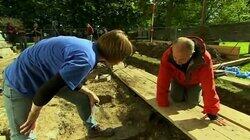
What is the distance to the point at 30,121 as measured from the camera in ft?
9.70

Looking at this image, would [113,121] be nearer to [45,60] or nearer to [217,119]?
[217,119]

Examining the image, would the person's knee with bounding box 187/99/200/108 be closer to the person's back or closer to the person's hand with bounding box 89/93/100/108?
the person's hand with bounding box 89/93/100/108

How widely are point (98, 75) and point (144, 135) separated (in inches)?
152

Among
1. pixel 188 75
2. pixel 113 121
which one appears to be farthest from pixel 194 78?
pixel 113 121

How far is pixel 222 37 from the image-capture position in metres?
17.8

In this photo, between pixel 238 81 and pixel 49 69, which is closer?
pixel 49 69

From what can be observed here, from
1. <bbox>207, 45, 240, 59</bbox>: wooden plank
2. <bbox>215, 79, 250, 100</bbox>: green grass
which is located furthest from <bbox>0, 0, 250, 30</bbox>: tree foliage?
<bbox>215, 79, 250, 100</bbox>: green grass

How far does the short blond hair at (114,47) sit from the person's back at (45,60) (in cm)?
9

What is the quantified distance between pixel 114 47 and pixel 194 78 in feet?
7.77

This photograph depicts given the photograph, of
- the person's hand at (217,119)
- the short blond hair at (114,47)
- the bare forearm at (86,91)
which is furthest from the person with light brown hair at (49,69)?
the person's hand at (217,119)

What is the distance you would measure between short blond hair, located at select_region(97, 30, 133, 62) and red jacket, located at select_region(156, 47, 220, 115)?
186cm

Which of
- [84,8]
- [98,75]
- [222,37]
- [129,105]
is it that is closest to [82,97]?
[129,105]

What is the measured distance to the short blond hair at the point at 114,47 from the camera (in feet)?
8.93

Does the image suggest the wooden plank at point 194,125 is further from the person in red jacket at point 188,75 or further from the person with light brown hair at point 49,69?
the person with light brown hair at point 49,69
